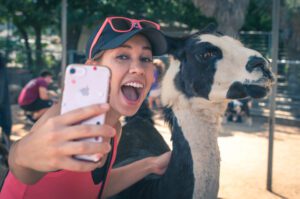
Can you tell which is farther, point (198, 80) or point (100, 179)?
point (198, 80)

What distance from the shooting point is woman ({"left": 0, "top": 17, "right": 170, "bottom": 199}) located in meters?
0.93

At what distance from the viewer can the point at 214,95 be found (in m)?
2.15

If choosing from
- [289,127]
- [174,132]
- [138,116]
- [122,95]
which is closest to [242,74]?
[174,132]

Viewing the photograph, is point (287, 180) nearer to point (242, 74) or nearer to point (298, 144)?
→ point (298, 144)

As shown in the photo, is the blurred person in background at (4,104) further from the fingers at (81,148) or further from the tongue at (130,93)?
the fingers at (81,148)

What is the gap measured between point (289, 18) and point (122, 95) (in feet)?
29.4

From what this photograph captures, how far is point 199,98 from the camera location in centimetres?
222

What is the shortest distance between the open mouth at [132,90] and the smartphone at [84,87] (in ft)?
1.94

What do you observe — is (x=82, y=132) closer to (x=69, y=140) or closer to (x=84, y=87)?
(x=69, y=140)

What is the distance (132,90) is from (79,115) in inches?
28.7

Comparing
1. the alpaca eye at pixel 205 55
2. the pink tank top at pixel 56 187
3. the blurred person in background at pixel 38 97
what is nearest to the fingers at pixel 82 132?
the pink tank top at pixel 56 187

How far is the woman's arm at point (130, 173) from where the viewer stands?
2002 millimetres

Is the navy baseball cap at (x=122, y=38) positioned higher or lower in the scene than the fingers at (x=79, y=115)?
higher

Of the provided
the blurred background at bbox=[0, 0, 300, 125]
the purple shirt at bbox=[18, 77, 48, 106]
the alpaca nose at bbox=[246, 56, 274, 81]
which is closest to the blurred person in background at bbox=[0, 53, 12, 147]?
the purple shirt at bbox=[18, 77, 48, 106]
